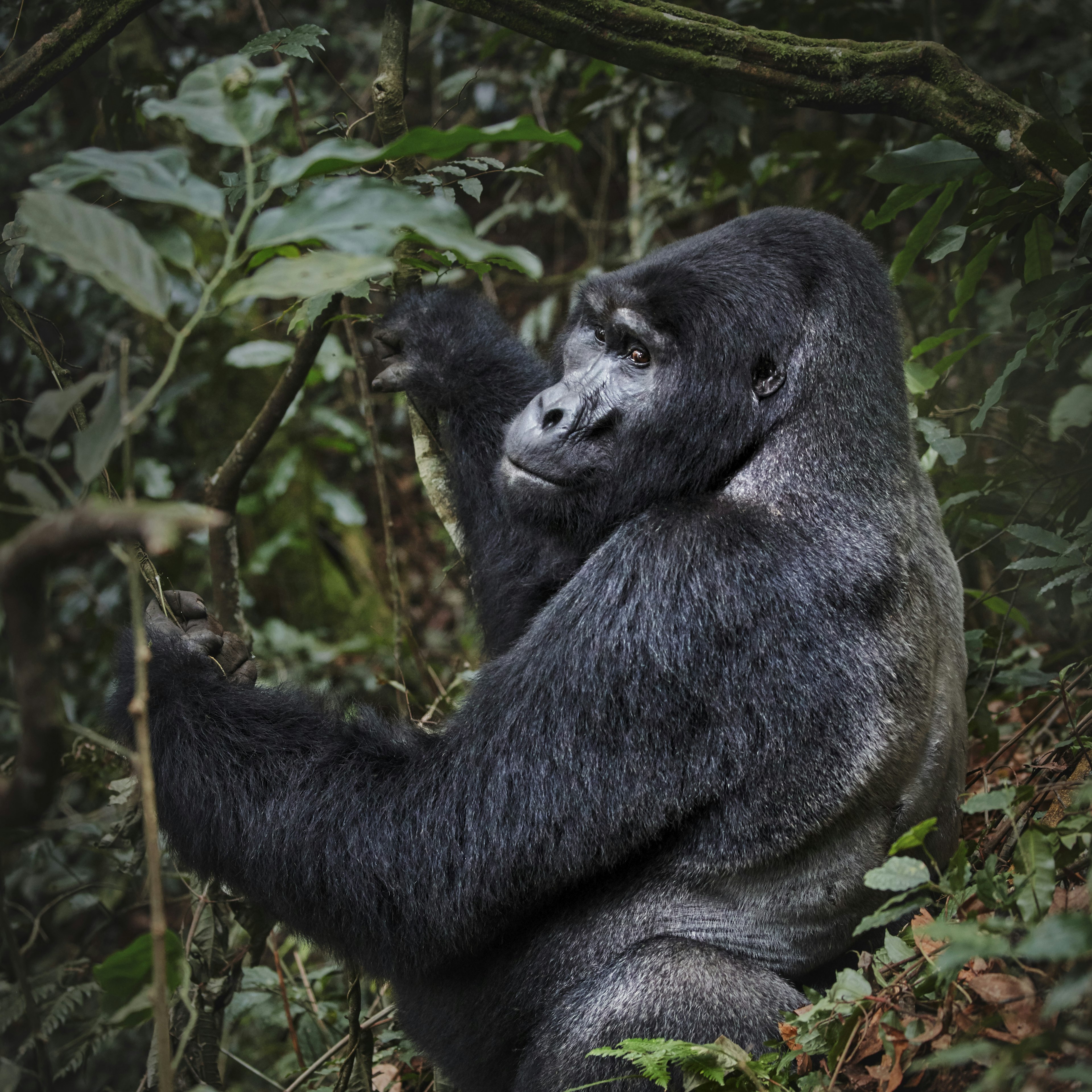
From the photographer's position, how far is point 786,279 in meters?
2.60

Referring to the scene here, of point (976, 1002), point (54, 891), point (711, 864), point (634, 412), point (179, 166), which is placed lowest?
point (54, 891)

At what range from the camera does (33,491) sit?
132 centimetres

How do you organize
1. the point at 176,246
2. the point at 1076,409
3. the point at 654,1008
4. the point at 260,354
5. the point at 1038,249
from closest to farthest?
1. the point at 176,246
2. the point at 654,1008
3. the point at 1076,409
4. the point at 1038,249
5. the point at 260,354

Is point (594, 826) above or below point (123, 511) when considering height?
below

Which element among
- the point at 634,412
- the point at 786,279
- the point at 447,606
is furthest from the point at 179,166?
the point at 447,606

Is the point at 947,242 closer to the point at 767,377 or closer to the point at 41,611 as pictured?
the point at 767,377

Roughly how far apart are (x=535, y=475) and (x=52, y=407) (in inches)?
58.6

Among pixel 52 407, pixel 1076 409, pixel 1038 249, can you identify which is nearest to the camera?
pixel 52 407

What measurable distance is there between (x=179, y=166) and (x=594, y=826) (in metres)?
1.62

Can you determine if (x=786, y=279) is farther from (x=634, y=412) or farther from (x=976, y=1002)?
(x=976, y=1002)

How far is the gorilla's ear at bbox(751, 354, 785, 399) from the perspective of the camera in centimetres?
258

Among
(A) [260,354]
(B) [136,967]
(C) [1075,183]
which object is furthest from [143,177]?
(A) [260,354]

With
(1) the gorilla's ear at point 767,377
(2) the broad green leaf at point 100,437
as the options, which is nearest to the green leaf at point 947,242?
(1) the gorilla's ear at point 767,377

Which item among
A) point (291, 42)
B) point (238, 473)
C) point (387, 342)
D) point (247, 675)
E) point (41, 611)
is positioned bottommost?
point (247, 675)
